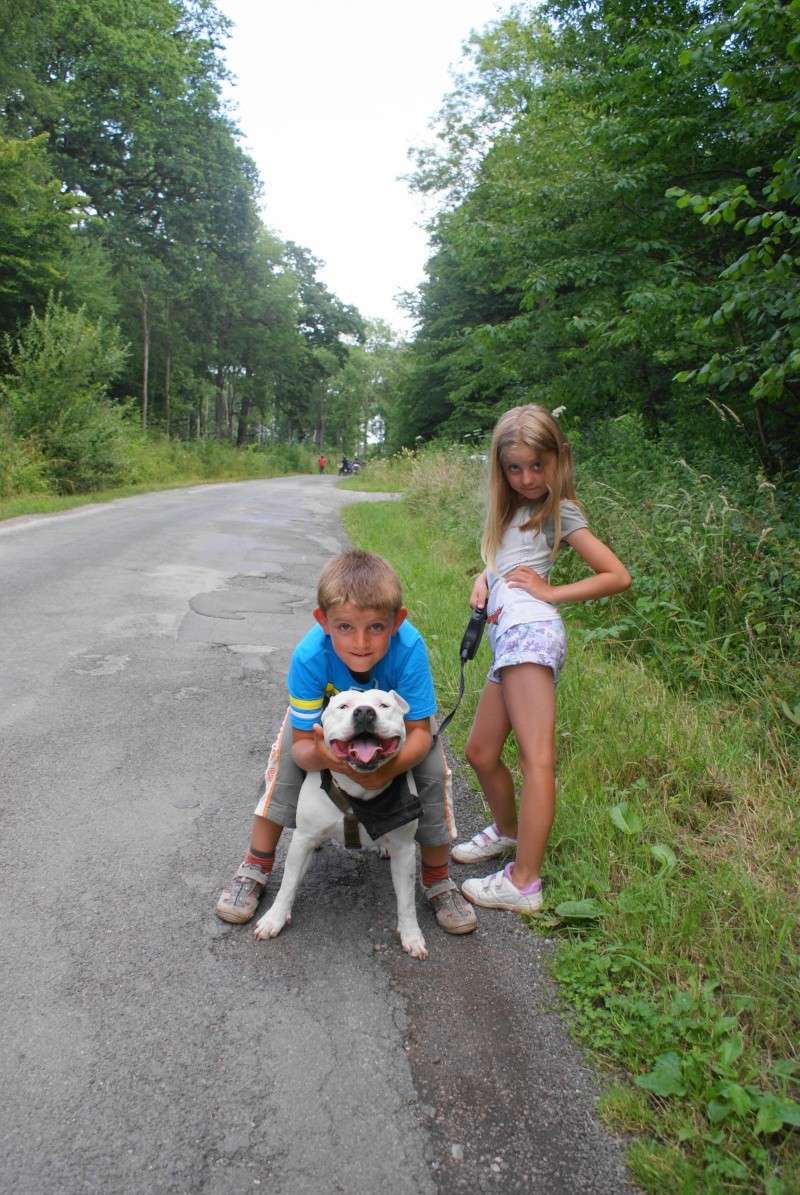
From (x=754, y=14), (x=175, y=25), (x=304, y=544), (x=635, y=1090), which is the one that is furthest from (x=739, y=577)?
(x=175, y=25)

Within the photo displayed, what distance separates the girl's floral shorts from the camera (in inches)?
108

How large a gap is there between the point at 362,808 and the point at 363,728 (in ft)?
1.32

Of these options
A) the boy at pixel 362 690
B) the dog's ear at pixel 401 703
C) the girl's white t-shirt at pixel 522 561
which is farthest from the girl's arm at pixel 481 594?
the dog's ear at pixel 401 703

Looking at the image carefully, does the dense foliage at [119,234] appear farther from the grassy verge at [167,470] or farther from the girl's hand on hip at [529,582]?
the girl's hand on hip at [529,582]

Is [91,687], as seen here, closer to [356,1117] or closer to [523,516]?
[523,516]

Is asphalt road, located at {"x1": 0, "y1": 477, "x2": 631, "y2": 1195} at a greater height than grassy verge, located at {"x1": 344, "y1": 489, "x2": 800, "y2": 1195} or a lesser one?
lesser

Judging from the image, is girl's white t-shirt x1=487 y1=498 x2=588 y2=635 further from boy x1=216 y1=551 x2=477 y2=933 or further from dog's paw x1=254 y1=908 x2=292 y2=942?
dog's paw x1=254 y1=908 x2=292 y2=942

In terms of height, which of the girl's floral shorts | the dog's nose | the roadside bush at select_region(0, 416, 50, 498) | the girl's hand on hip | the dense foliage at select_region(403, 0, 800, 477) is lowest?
the roadside bush at select_region(0, 416, 50, 498)

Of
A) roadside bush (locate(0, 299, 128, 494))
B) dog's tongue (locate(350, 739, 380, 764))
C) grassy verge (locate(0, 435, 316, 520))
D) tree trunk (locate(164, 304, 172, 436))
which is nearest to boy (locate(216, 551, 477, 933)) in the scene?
Answer: dog's tongue (locate(350, 739, 380, 764))

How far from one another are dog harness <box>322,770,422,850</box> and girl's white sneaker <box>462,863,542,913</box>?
0.55 meters

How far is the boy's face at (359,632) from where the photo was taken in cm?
243

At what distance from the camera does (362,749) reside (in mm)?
2215

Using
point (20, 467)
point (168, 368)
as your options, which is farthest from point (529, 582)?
point (168, 368)

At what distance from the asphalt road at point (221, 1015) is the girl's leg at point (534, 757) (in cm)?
25
